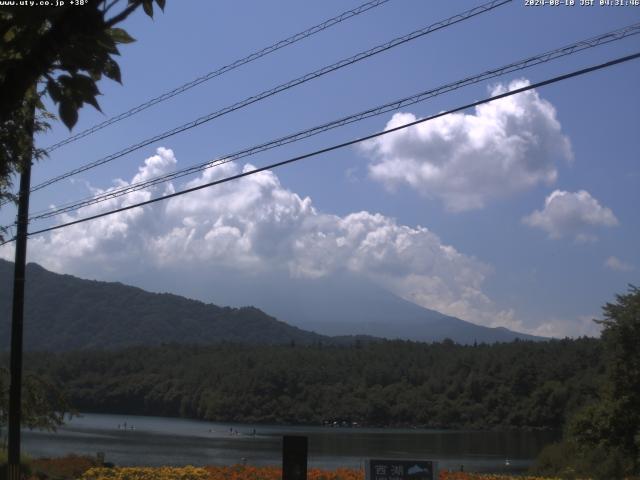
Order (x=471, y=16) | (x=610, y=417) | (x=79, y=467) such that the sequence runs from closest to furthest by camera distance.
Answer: (x=471, y=16), (x=79, y=467), (x=610, y=417)

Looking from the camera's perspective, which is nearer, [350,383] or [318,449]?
[318,449]

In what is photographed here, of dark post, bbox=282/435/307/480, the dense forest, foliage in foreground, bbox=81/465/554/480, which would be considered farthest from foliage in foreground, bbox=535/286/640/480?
the dense forest

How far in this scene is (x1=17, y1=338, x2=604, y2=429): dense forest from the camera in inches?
4193

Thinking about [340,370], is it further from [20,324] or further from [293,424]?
[20,324]

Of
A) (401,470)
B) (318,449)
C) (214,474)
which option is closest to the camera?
(401,470)

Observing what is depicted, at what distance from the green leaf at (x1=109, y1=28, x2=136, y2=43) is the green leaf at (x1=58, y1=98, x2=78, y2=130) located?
0.37 m

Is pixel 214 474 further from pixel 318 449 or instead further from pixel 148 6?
pixel 318 449

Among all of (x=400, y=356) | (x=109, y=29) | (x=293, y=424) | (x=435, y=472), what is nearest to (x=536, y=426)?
(x=293, y=424)

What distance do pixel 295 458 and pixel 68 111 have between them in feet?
22.5

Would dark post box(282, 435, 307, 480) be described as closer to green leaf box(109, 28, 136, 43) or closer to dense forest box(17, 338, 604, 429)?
green leaf box(109, 28, 136, 43)

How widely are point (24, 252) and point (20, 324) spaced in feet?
5.19

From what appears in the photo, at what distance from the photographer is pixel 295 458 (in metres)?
10.2

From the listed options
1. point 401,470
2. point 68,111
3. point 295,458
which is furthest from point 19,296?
point 68,111

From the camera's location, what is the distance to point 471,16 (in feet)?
37.9
